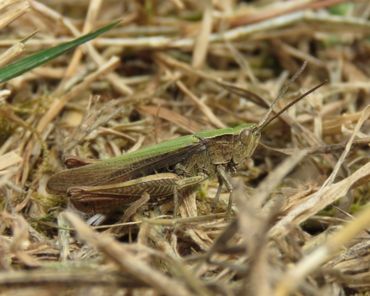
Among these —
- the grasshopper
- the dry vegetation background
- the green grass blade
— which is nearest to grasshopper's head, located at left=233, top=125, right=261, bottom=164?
the grasshopper

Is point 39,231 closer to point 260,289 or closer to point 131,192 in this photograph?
point 131,192

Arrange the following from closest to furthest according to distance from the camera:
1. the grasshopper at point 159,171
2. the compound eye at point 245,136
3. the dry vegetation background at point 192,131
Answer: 1. the dry vegetation background at point 192,131
2. the grasshopper at point 159,171
3. the compound eye at point 245,136

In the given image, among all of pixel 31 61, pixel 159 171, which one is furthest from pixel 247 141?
pixel 31 61

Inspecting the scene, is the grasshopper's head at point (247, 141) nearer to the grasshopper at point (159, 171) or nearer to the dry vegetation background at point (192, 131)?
the grasshopper at point (159, 171)

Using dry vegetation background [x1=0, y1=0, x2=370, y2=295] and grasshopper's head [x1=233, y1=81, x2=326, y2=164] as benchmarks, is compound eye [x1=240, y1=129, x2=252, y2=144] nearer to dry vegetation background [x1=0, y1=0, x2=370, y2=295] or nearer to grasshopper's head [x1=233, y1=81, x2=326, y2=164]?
grasshopper's head [x1=233, y1=81, x2=326, y2=164]

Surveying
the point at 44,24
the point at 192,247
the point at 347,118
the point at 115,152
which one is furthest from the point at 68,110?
the point at 347,118

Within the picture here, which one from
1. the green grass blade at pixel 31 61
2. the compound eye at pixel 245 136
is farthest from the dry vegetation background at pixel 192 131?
the compound eye at pixel 245 136
